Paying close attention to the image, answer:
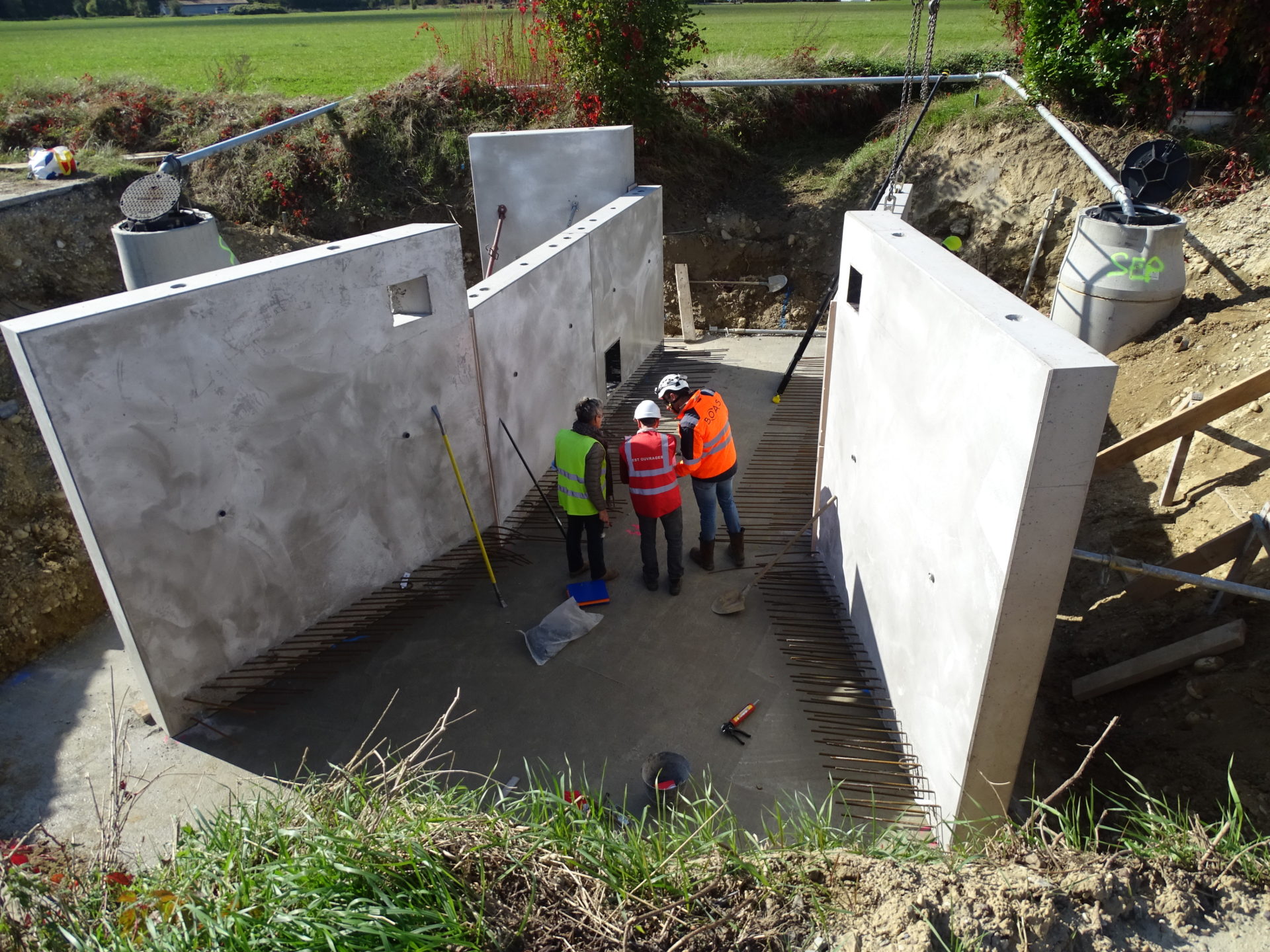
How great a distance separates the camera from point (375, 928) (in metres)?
2.47

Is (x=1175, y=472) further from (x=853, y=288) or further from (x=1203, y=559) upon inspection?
(x=853, y=288)

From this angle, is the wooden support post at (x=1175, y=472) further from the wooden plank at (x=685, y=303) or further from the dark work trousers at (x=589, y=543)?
the wooden plank at (x=685, y=303)

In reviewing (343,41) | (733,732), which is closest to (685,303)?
(733,732)

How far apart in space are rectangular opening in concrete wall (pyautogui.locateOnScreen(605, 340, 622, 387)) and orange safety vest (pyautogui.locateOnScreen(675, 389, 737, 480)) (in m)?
3.83

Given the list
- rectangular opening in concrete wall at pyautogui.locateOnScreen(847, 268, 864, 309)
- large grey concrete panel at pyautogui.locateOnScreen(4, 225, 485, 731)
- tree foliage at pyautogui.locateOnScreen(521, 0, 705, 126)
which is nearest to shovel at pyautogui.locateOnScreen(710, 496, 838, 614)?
rectangular opening in concrete wall at pyautogui.locateOnScreen(847, 268, 864, 309)

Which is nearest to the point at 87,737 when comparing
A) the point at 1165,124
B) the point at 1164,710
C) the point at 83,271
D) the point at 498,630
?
the point at 498,630

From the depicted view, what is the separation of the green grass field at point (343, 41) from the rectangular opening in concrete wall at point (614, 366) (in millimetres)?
10767

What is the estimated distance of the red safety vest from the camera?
623cm

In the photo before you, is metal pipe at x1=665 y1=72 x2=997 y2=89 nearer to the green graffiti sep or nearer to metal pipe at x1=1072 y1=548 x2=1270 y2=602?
the green graffiti sep

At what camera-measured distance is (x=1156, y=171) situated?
9.28 m

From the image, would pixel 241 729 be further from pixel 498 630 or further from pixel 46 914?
pixel 46 914

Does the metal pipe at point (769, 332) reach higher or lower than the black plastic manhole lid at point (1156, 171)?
lower

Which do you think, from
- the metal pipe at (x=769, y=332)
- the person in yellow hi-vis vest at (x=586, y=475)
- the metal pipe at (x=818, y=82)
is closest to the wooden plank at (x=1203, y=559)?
the person in yellow hi-vis vest at (x=586, y=475)

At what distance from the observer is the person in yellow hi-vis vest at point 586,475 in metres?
6.23
